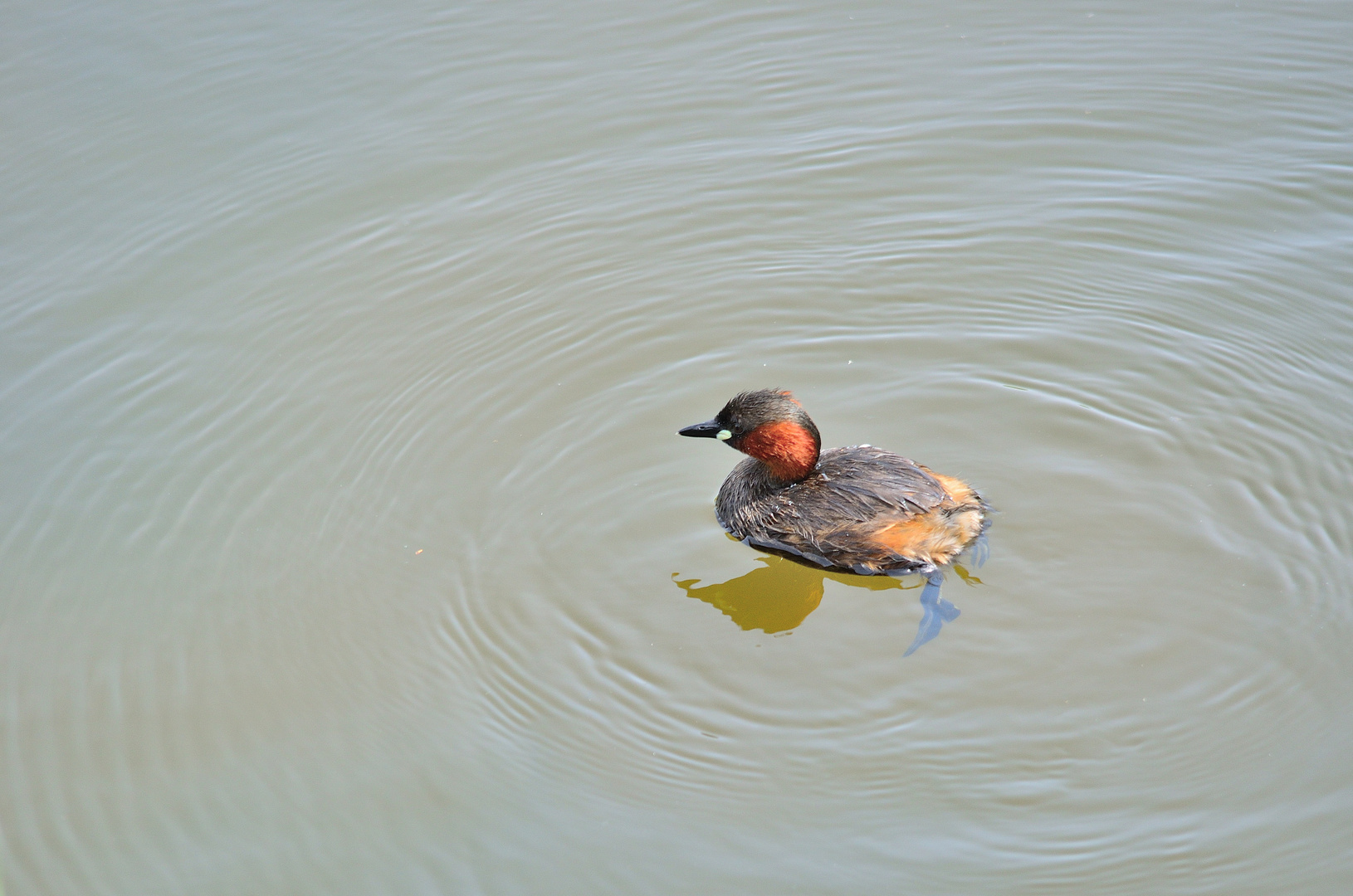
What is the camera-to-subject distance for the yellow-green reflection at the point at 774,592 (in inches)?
195

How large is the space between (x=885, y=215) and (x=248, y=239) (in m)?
3.80

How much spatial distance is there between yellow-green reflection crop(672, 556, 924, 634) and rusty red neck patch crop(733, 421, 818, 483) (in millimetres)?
425

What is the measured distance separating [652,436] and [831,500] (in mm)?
1071

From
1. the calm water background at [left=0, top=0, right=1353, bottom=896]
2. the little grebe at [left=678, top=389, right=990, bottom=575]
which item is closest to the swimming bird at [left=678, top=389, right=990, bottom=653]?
the little grebe at [left=678, top=389, right=990, bottom=575]

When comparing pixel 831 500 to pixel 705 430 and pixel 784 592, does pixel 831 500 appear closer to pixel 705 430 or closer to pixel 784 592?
pixel 784 592

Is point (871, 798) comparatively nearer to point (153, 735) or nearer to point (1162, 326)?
point (153, 735)

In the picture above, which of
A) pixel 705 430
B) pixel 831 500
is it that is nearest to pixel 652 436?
pixel 705 430

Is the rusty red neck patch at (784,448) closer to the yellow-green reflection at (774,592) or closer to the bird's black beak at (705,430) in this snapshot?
the bird's black beak at (705,430)

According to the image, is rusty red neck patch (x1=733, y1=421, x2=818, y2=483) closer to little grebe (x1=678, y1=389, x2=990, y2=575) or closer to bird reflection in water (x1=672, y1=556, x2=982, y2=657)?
little grebe (x1=678, y1=389, x2=990, y2=575)

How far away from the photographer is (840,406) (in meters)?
5.86

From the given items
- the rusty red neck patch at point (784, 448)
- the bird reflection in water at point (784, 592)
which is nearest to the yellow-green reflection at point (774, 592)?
the bird reflection in water at point (784, 592)

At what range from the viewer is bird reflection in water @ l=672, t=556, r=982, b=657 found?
4.82 m

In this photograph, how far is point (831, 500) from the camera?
16.7 ft

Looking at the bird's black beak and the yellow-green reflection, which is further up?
the bird's black beak
